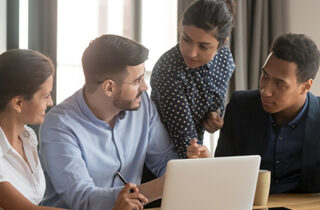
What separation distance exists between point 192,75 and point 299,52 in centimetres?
43

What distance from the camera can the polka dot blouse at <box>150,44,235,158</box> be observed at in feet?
6.12

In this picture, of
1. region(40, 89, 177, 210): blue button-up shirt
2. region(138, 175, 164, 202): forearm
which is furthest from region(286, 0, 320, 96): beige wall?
region(138, 175, 164, 202): forearm

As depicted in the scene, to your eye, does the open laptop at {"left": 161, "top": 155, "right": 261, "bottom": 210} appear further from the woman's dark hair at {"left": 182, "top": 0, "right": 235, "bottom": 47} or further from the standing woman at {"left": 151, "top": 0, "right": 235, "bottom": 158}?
the woman's dark hair at {"left": 182, "top": 0, "right": 235, "bottom": 47}

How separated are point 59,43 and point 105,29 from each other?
449mm

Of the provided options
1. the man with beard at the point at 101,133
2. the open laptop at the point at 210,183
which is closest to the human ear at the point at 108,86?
the man with beard at the point at 101,133

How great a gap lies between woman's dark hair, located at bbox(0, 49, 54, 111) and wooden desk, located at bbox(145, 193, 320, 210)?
807 millimetres

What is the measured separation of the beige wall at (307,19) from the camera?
3.77 meters

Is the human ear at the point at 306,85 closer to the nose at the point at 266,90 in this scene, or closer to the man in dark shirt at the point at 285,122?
the man in dark shirt at the point at 285,122

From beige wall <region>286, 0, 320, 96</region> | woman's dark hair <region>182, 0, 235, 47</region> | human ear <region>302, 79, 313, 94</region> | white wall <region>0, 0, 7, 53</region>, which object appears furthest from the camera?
beige wall <region>286, 0, 320, 96</region>

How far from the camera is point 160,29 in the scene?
13.4ft

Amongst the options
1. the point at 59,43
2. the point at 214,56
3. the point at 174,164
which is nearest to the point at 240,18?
the point at 59,43

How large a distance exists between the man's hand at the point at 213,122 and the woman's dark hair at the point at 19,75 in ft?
2.45

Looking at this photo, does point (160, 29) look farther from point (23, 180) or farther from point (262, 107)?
point (23, 180)

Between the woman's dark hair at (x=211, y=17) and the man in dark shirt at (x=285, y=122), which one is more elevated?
the woman's dark hair at (x=211, y=17)
